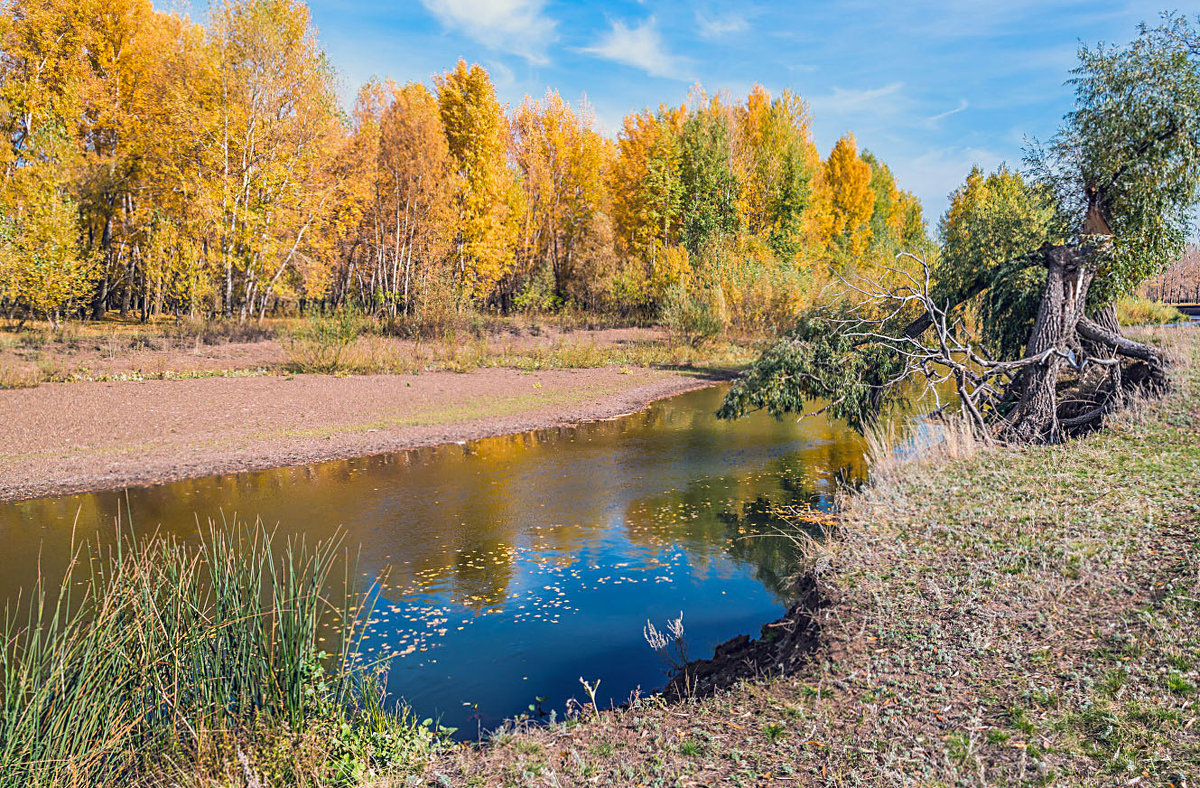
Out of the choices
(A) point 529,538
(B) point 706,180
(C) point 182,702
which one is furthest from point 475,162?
(C) point 182,702

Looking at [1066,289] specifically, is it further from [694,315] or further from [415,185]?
[415,185]

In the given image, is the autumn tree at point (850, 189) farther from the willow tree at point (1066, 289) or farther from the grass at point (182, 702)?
the grass at point (182, 702)

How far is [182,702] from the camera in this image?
4.00m

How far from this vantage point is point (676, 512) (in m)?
10.7

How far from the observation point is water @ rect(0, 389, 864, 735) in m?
6.45

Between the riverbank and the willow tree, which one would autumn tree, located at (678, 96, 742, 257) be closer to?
the willow tree

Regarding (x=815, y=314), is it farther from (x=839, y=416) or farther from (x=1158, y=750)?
(x=1158, y=750)

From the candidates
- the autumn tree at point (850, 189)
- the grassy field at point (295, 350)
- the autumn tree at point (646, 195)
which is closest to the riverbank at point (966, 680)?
the grassy field at point (295, 350)

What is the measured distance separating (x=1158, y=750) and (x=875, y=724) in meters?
1.29

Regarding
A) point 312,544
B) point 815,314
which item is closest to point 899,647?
point 312,544

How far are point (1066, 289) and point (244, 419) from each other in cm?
1534

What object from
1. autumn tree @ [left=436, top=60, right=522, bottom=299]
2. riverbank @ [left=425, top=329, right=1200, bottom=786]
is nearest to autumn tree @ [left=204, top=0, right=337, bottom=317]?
autumn tree @ [left=436, top=60, right=522, bottom=299]

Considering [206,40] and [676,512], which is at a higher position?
[206,40]

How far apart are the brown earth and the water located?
763mm
